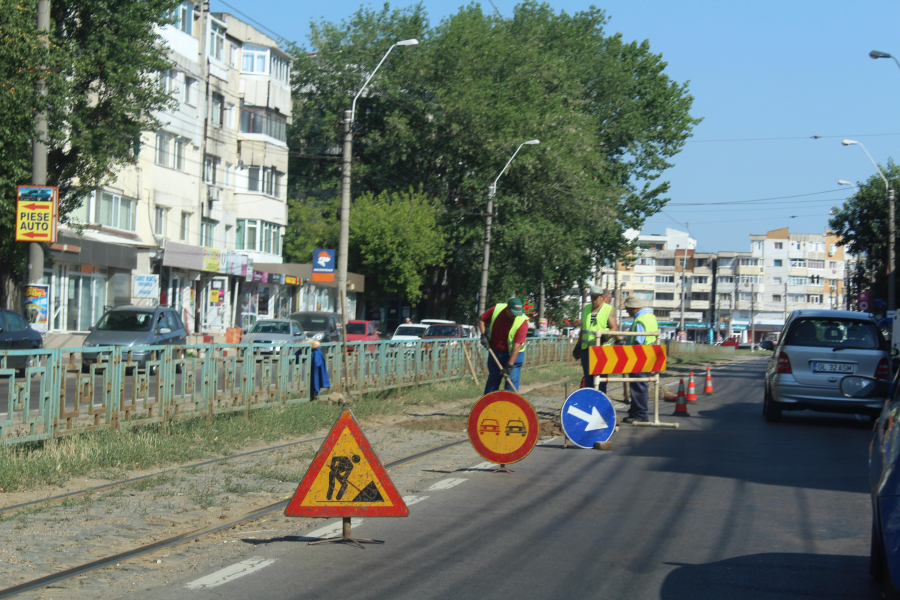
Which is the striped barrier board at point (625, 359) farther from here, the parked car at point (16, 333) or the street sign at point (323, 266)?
the parked car at point (16, 333)

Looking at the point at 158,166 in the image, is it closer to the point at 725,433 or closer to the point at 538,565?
the point at 725,433

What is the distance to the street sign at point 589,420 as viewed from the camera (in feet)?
37.0

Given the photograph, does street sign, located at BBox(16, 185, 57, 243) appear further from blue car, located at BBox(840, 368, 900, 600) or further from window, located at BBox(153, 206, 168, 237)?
A: window, located at BBox(153, 206, 168, 237)

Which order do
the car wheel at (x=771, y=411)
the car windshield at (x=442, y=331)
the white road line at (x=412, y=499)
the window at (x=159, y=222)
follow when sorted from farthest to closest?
1. the window at (x=159, y=222)
2. the car windshield at (x=442, y=331)
3. the car wheel at (x=771, y=411)
4. the white road line at (x=412, y=499)

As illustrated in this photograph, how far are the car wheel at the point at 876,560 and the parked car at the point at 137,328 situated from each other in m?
19.1

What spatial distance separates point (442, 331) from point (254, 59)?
2142 cm

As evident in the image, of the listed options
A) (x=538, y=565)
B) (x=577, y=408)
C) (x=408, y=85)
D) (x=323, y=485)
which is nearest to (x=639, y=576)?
(x=538, y=565)

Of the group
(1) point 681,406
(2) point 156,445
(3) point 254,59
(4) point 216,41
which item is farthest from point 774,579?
(3) point 254,59

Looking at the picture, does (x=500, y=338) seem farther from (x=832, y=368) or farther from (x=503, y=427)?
(x=832, y=368)

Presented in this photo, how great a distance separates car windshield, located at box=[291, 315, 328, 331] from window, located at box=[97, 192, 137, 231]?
7262mm

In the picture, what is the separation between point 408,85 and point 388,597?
42.4m

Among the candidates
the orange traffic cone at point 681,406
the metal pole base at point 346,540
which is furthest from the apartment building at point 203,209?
the metal pole base at point 346,540

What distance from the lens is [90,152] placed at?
78.5 feet

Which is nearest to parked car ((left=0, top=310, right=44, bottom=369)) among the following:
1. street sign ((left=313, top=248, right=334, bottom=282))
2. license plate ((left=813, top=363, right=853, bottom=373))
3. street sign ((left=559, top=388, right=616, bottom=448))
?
street sign ((left=313, top=248, right=334, bottom=282))
